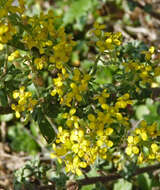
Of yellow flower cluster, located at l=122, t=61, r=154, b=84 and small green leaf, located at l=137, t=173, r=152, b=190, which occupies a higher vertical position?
yellow flower cluster, located at l=122, t=61, r=154, b=84

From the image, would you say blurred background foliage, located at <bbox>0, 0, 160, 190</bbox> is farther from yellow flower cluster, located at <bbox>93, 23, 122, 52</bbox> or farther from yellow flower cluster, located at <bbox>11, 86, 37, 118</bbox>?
yellow flower cluster, located at <bbox>11, 86, 37, 118</bbox>

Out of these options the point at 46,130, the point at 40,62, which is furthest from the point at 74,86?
the point at 46,130

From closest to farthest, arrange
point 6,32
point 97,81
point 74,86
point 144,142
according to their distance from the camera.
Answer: point 6,32 → point 74,86 → point 144,142 → point 97,81

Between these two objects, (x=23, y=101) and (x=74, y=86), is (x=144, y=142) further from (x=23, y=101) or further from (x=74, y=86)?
(x=23, y=101)

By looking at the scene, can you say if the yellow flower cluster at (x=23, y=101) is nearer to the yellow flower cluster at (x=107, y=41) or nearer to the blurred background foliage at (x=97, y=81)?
the yellow flower cluster at (x=107, y=41)

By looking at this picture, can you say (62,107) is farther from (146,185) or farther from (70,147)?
(146,185)

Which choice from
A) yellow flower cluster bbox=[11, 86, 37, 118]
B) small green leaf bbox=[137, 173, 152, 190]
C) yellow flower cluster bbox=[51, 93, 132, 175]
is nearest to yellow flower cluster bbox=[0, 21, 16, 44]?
yellow flower cluster bbox=[11, 86, 37, 118]

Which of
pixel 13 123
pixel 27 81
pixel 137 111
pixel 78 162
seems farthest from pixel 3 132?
pixel 78 162

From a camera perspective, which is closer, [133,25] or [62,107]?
[62,107]
